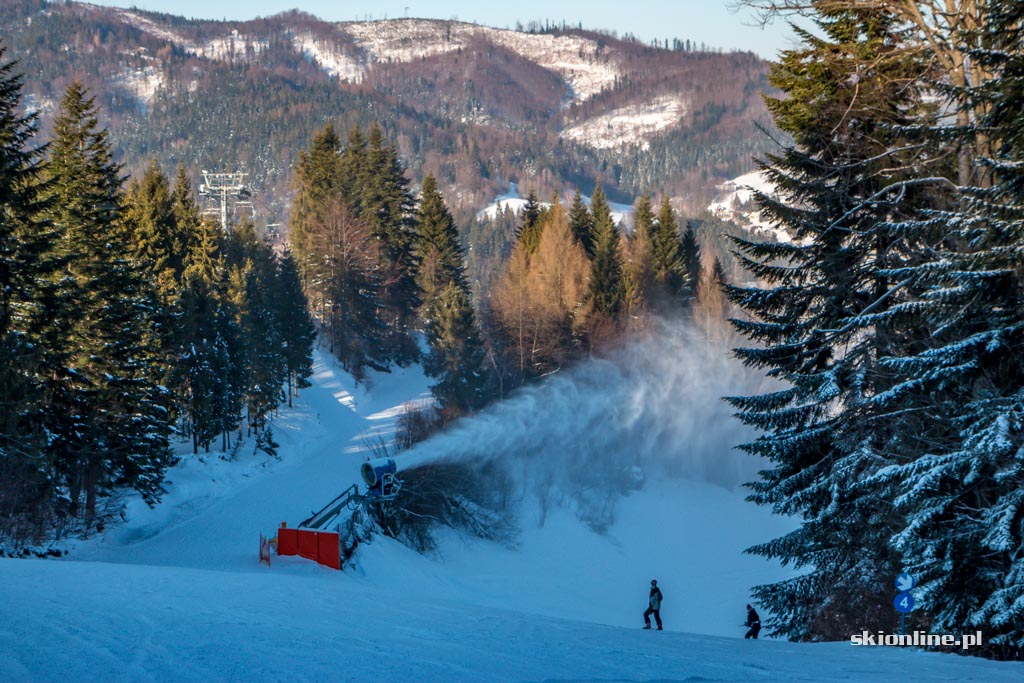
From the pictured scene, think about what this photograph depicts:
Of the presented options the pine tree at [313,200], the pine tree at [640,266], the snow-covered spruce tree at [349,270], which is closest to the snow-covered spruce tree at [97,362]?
the pine tree at [640,266]

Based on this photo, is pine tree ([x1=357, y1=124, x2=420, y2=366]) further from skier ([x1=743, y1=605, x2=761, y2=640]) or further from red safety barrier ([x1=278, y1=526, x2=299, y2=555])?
skier ([x1=743, y1=605, x2=761, y2=640])

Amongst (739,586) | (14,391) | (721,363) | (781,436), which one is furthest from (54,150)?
(721,363)

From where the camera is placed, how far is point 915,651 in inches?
505

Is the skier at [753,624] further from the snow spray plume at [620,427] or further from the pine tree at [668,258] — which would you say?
the pine tree at [668,258]

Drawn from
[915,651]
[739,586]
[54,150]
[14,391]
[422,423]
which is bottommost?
[739,586]

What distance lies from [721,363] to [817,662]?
43.3 metres

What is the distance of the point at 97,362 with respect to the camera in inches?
1015

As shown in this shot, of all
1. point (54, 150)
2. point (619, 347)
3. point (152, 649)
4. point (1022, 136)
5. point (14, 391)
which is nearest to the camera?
point (152, 649)

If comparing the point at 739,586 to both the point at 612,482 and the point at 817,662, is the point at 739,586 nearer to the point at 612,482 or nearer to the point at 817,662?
the point at 612,482

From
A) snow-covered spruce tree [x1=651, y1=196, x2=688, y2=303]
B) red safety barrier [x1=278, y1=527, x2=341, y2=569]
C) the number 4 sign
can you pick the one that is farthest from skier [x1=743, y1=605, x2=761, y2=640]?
snow-covered spruce tree [x1=651, y1=196, x2=688, y2=303]

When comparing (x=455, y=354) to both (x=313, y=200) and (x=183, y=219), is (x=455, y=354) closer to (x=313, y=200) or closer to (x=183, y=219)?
(x=183, y=219)

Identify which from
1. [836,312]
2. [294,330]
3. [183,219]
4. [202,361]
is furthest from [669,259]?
[836,312]

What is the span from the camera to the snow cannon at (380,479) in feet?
76.1

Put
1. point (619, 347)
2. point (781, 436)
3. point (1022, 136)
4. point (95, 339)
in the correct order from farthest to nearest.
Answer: point (619, 347), point (95, 339), point (781, 436), point (1022, 136)
